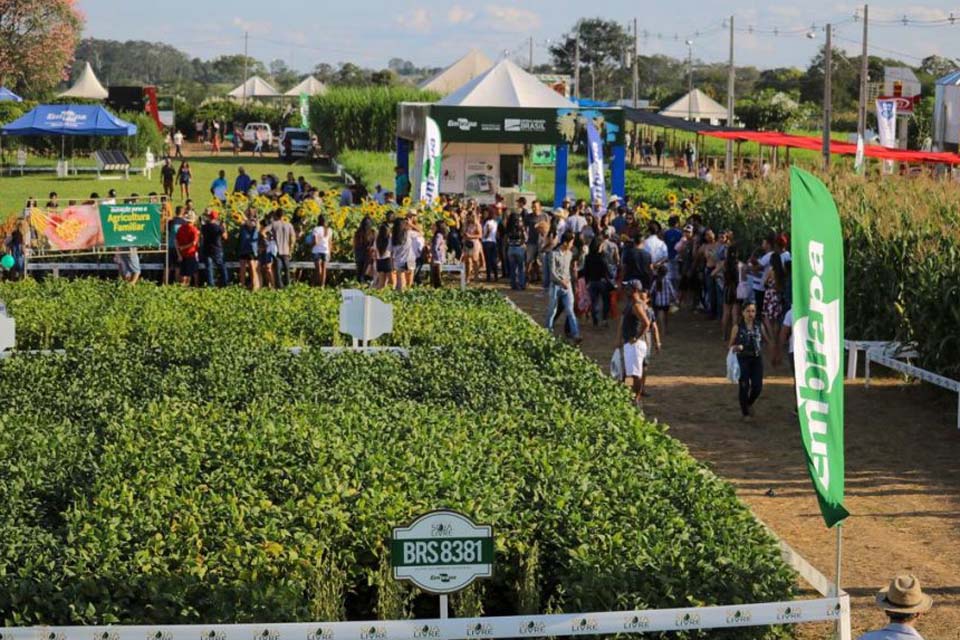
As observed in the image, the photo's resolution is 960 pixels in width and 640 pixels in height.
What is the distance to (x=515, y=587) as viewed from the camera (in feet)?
28.7

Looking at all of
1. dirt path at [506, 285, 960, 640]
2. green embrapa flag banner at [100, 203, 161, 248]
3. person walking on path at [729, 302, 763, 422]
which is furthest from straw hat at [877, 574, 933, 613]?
green embrapa flag banner at [100, 203, 161, 248]

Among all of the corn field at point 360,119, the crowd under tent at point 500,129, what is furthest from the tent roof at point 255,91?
the crowd under tent at point 500,129

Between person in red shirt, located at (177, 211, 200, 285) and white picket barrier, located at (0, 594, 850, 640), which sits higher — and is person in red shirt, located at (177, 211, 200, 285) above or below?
above

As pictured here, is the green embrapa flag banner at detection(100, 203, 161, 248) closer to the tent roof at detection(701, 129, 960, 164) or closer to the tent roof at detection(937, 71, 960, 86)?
the tent roof at detection(701, 129, 960, 164)

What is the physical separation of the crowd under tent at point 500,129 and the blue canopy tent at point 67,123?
18145 millimetres

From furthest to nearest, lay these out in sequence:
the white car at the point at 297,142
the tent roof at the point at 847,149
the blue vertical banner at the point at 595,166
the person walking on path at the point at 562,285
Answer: the white car at the point at 297,142 → the tent roof at the point at 847,149 → the blue vertical banner at the point at 595,166 → the person walking on path at the point at 562,285

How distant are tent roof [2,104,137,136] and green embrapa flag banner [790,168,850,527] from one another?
1784 inches

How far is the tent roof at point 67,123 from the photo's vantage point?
51.1 metres

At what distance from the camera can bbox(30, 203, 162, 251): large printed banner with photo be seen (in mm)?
25031

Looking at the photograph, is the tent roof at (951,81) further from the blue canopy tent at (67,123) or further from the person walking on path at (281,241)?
the person walking on path at (281,241)

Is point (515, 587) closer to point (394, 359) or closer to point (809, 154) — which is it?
point (394, 359)

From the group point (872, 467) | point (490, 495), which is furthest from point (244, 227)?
point (490, 495)

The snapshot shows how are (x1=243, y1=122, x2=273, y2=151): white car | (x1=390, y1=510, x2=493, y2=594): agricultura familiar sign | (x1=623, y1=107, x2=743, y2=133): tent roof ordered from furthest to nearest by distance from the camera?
1. (x1=243, y1=122, x2=273, y2=151): white car
2. (x1=623, y1=107, x2=743, y2=133): tent roof
3. (x1=390, y1=510, x2=493, y2=594): agricultura familiar sign

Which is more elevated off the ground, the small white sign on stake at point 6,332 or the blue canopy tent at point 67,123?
the blue canopy tent at point 67,123
